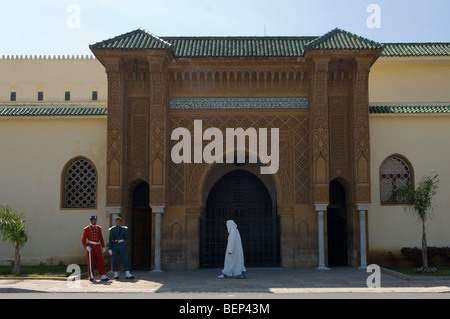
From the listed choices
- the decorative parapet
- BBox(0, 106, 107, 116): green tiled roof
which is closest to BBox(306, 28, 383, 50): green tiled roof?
the decorative parapet

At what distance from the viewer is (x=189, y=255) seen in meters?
14.7

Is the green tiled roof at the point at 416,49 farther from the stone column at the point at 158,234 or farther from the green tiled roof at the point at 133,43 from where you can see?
the stone column at the point at 158,234

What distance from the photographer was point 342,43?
→ 14703 millimetres

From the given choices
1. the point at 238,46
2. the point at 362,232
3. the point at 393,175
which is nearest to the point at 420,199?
the point at 362,232

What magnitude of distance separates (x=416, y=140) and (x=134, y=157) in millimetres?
8066

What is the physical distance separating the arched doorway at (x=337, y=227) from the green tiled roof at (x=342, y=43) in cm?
388

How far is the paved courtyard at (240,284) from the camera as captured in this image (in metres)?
10.3

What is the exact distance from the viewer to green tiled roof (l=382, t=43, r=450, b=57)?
18.6m

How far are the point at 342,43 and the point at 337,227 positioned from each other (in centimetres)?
533

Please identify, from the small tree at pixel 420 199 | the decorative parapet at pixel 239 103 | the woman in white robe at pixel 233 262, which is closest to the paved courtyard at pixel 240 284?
the woman in white robe at pixel 233 262

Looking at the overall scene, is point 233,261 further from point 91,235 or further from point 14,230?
point 14,230

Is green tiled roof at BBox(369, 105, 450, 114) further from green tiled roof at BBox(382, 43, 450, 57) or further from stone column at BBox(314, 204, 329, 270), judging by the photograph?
green tiled roof at BBox(382, 43, 450, 57)

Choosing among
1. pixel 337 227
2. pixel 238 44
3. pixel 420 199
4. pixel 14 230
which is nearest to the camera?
pixel 14 230
